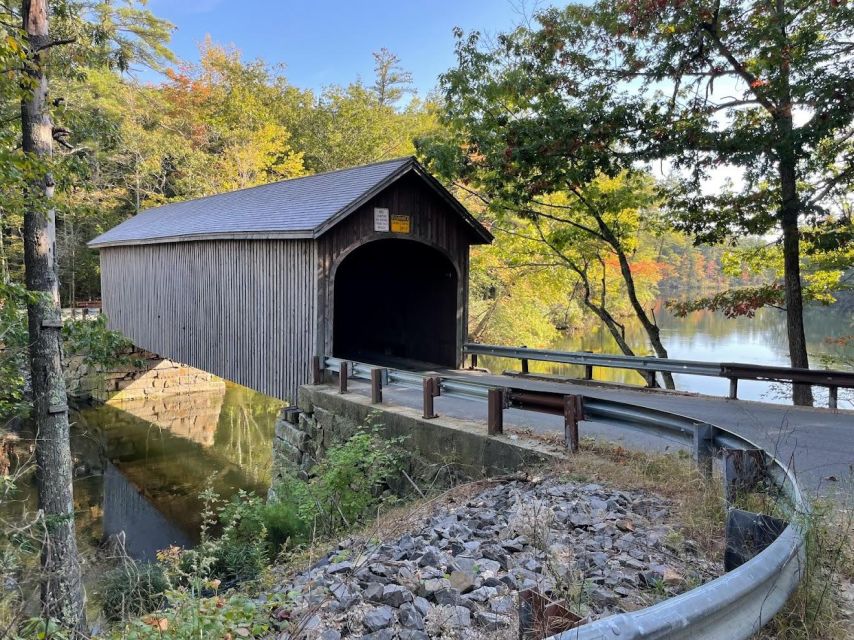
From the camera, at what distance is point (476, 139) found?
10422 millimetres

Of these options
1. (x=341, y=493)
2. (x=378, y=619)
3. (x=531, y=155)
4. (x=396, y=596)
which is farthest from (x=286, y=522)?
(x=531, y=155)

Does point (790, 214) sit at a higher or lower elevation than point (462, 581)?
higher

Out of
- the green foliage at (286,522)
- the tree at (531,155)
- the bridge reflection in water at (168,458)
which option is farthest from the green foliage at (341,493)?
the tree at (531,155)

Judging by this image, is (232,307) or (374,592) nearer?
(374,592)

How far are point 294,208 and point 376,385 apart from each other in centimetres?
410

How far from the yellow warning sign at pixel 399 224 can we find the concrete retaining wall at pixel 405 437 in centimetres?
281

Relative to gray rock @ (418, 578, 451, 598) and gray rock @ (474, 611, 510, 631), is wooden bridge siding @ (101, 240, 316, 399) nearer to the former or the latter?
gray rock @ (418, 578, 451, 598)

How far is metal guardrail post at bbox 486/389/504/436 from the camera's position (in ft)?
16.6

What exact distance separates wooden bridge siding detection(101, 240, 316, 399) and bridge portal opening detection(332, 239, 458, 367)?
7.06 feet

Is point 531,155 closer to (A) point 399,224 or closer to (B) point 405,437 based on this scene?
(A) point 399,224

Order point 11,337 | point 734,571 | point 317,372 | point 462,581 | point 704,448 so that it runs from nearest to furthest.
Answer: point 734,571 < point 462,581 < point 704,448 < point 11,337 < point 317,372

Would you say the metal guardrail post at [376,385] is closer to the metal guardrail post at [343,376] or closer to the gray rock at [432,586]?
the metal guardrail post at [343,376]

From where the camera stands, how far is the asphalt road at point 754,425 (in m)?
4.19

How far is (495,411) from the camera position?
16.8 ft
